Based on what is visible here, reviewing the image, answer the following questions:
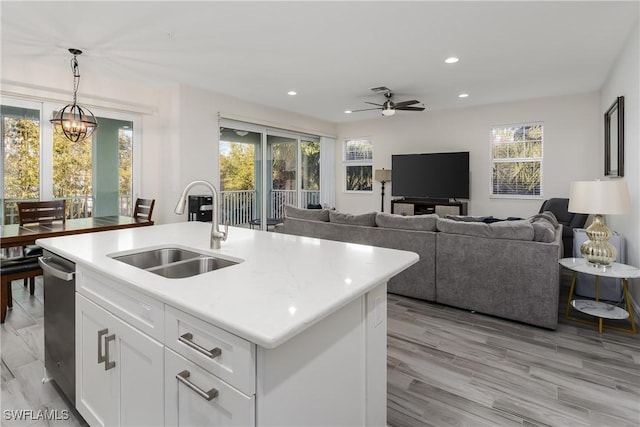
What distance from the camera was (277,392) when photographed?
0.96 metres

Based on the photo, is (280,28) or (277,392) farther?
(280,28)

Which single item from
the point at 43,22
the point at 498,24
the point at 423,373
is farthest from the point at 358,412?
the point at 43,22

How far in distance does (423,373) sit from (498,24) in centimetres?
305

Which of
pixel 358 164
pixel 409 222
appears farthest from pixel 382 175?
pixel 409 222

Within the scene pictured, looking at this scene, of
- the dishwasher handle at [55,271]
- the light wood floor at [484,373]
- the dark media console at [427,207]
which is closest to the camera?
the dishwasher handle at [55,271]

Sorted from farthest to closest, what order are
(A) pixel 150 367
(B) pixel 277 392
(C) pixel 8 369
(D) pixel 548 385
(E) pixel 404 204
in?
(E) pixel 404 204, (C) pixel 8 369, (D) pixel 548 385, (A) pixel 150 367, (B) pixel 277 392

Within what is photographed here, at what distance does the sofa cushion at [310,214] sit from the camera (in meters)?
4.01

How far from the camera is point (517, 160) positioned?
614 centimetres

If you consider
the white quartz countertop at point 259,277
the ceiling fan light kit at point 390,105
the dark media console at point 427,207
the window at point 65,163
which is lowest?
the white quartz countertop at point 259,277

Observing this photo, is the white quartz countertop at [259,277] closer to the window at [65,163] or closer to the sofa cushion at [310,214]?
the sofa cushion at [310,214]

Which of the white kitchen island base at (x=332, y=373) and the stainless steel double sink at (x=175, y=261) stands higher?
→ the stainless steel double sink at (x=175, y=261)

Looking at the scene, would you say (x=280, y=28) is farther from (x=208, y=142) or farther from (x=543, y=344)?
(x=543, y=344)

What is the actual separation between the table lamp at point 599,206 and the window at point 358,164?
5133 mm

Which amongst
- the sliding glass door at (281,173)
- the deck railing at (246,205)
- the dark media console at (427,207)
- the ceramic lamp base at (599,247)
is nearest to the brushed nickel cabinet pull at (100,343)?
the ceramic lamp base at (599,247)
